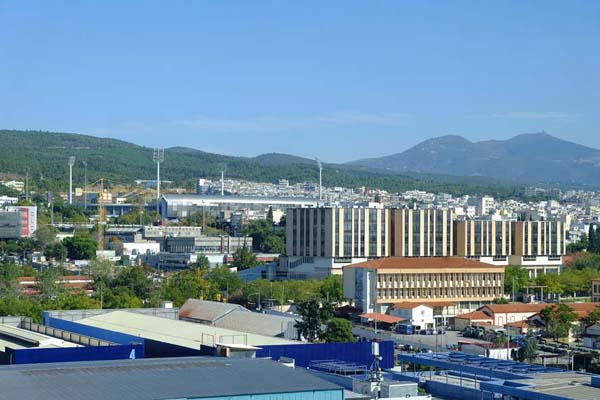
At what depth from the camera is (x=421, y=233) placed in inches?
2048

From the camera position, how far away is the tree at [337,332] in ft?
104

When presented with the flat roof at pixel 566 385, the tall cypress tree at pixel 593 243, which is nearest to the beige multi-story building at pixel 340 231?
the tall cypress tree at pixel 593 243

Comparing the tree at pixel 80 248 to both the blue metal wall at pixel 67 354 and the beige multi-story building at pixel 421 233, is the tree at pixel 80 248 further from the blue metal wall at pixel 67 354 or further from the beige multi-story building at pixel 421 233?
the blue metal wall at pixel 67 354

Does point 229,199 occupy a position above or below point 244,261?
above

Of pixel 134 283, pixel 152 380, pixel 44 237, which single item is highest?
pixel 152 380

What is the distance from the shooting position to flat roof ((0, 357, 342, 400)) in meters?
14.6

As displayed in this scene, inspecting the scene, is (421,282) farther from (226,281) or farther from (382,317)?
(226,281)

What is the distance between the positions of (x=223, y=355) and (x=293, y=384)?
125 inches

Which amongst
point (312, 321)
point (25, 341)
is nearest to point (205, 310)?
point (312, 321)

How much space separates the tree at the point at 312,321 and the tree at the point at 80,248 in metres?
39.0

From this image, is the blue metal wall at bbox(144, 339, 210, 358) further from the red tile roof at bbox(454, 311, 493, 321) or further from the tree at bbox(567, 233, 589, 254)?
Result: the tree at bbox(567, 233, 589, 254)

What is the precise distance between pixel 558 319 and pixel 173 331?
51.6 feet

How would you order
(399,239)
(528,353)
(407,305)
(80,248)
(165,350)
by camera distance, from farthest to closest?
(80,248) → (399,239) → (407,305) → (528,353) → (165,350)

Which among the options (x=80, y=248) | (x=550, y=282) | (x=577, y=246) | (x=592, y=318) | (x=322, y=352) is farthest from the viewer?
(x=577, y=246)
